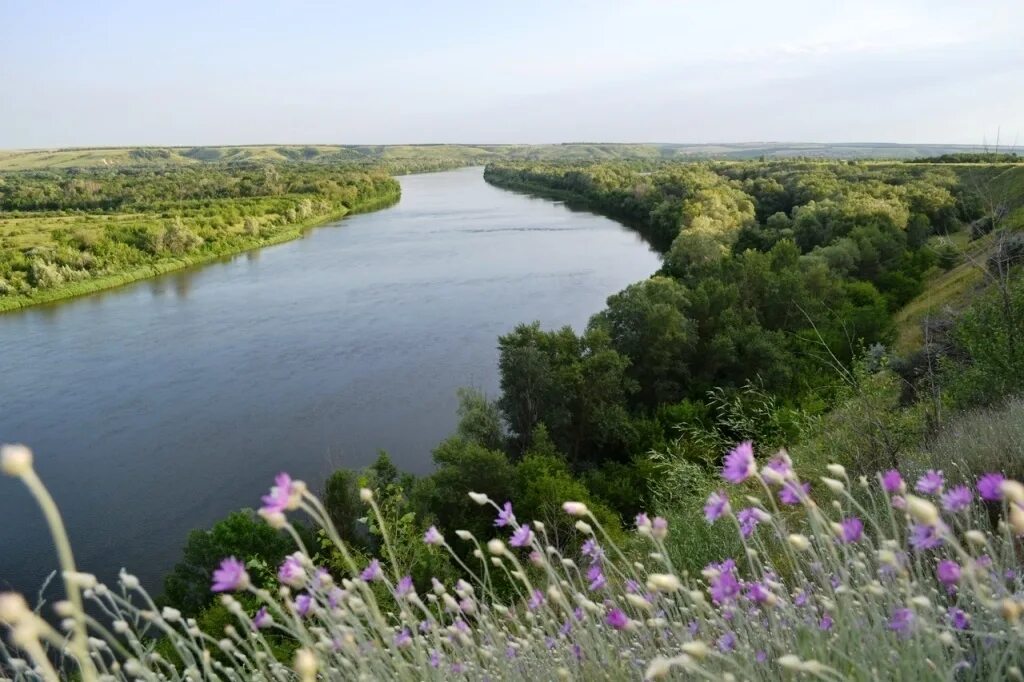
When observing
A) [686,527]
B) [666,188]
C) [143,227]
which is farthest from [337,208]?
[686,527]

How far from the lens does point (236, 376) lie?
60.0 ft

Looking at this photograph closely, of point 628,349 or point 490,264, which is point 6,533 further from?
point 490,264

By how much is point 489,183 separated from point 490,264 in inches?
2598

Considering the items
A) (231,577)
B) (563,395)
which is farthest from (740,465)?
(563,395)

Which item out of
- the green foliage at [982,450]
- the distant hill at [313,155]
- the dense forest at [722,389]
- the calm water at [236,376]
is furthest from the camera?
the distant hill at [313,155]

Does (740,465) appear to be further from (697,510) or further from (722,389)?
(722,389)

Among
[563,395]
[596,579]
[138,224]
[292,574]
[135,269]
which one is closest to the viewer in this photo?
[292,574]

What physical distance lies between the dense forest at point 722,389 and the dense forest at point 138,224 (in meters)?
23.7

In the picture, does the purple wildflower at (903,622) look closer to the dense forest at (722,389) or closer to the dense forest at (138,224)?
the dense forest at (722,389)

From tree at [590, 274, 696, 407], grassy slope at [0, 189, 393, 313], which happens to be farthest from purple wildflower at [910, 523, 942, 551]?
grassy slope at [0, 189, 393, 313]

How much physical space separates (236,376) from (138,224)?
24264 millimetres

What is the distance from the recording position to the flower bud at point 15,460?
75 centimetres

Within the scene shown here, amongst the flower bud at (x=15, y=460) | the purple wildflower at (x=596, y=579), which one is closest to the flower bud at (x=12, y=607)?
the flower bud at (x=15, y=460)

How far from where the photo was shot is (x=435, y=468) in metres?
13.6
